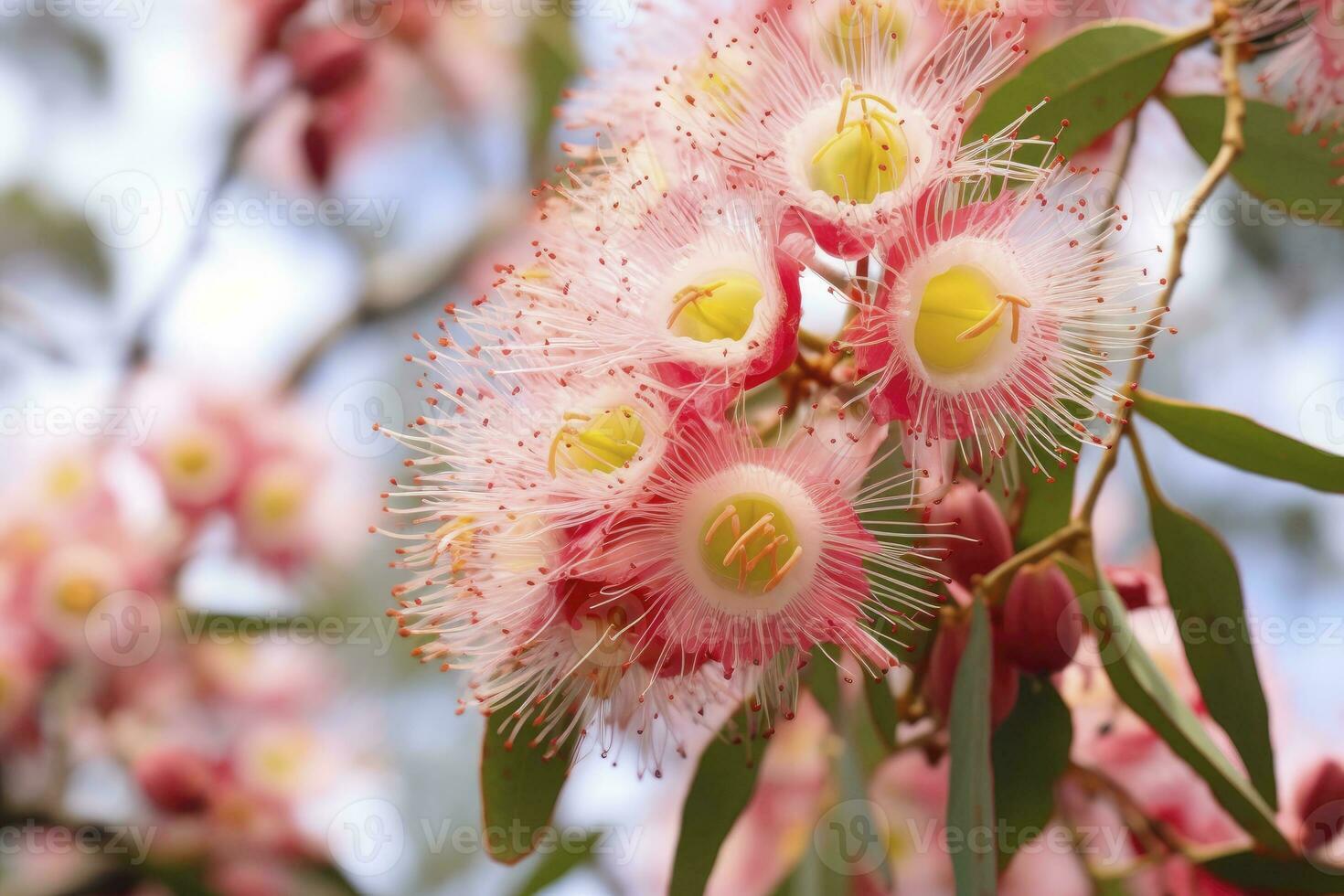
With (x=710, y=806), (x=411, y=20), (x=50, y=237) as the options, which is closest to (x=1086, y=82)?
(x=710, y=806)

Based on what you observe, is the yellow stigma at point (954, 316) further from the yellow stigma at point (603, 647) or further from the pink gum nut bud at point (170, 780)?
the pink gum nut bud at point (170, 780)

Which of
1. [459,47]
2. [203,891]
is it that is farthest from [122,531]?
[459,47]

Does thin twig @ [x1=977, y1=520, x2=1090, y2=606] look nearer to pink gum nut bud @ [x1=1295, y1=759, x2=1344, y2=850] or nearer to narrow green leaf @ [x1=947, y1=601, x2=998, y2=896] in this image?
narrow green leaf @ [x1=947, y1=601, x2=998, y2=896]

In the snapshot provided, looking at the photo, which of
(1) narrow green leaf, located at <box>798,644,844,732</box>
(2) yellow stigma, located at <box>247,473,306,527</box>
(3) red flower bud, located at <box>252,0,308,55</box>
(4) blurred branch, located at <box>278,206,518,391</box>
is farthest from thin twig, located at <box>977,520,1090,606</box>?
(3) red flower bud, located at <box>252,0,308,55</box>

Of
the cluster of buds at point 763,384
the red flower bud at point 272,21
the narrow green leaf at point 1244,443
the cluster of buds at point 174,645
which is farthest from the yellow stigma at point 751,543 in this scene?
the red flower bud at point 272,21

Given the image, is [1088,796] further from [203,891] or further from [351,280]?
[351,280]

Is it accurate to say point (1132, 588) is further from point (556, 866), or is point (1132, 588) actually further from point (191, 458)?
point (191, 458)
